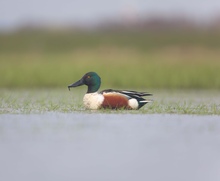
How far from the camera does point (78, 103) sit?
29.0 ft

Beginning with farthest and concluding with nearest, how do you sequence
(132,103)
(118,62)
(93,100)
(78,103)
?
(118,62), (78,103), (132,103), (93,100)

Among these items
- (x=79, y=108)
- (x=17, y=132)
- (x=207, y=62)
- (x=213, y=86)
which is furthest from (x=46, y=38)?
(x=17, y=132)

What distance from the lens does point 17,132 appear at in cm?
692

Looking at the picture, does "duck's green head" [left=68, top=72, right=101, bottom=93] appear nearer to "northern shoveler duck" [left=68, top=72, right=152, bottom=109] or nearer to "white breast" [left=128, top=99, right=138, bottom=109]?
"northern shoveler duck" [left=68, top=72, right=152, bottom=109]

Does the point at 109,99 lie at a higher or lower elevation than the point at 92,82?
lower

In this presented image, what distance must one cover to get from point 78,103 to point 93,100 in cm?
89

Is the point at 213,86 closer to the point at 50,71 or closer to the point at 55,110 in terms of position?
the point at 50,71

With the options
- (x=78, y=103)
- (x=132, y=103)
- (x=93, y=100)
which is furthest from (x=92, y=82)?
(x=78, y=103)

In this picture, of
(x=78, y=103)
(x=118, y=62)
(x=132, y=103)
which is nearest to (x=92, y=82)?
(x=132, y=103)

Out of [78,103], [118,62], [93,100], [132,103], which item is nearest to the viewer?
[93,100]

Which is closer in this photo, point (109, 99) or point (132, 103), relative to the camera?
point (109, 99)

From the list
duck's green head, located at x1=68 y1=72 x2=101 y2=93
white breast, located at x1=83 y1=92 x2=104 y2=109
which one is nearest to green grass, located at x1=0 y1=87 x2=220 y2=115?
white breast, located at x1=83 y1=92 x2=104 y2=109

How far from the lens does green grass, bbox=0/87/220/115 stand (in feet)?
26.7

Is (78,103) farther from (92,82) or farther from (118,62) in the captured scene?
(118,62)
